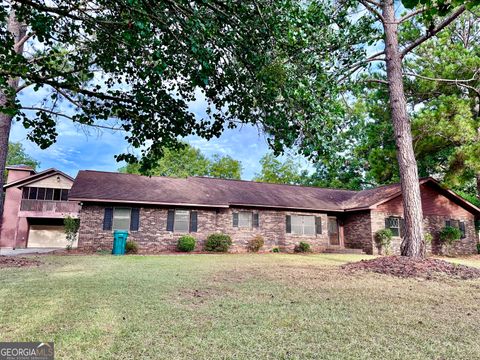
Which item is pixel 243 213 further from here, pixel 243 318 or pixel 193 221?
pixel 243 318

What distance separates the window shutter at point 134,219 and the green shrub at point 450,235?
18.3 meters

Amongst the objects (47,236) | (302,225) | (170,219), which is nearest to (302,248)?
(302,225)

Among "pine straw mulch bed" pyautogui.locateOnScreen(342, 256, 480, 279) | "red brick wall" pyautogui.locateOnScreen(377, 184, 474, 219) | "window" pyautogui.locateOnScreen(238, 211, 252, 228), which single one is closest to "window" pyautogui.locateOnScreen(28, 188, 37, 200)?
"window" pyautogui.locateOnScreen(238, 211, 252, 228)

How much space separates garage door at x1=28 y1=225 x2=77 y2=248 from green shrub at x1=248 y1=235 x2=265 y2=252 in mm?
16051

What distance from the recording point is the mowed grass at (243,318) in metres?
3.15

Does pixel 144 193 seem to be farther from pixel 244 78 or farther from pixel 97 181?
pixel 244 78

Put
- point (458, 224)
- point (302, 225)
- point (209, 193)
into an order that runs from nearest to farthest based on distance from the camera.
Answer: point (209, 193), point (302, 225), point (458, 224)

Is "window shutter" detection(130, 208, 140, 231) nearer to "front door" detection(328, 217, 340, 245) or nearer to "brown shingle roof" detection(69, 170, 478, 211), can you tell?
"brown shingle roof" detection(69, 170, 478, 211)

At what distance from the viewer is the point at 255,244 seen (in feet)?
59.4

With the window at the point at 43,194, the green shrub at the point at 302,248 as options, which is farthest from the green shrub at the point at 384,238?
the window at the point at 43,194

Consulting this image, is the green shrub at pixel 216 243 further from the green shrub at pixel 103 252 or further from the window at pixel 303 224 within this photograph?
the green shrub at pixel 103 252

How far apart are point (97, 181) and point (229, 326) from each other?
53.6 ft

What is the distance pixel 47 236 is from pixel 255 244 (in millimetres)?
17985

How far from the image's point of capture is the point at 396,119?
10.4 metres
